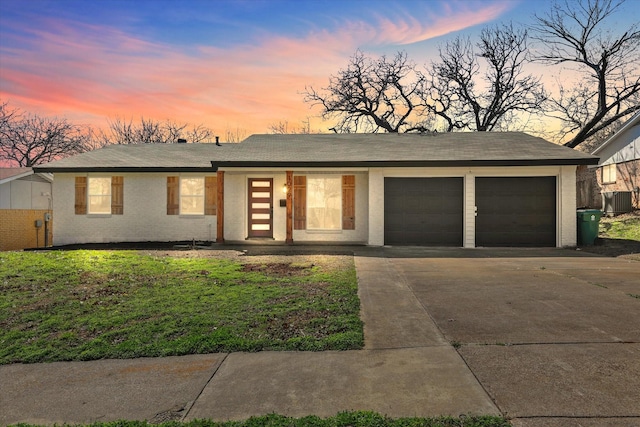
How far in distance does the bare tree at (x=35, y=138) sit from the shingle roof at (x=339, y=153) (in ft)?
88.9

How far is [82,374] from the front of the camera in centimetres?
326

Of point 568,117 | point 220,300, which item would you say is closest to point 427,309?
point 220,300

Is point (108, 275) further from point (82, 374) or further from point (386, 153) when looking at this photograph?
point (386, 153)

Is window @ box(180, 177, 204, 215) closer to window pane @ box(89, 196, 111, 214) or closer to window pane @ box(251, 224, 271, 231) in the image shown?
window pane @ box(251, 224, 271, 231)

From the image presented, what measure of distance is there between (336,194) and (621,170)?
20.1m

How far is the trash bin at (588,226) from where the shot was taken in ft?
38.3

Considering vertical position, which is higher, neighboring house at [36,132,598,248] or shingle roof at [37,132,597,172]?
shingle roof at [37,132,597,172]

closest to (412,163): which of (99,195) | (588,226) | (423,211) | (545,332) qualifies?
(423,211)

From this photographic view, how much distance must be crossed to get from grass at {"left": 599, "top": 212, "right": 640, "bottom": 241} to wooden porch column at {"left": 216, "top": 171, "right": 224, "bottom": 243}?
14.8m

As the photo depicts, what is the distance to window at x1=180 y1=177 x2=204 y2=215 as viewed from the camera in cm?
1353

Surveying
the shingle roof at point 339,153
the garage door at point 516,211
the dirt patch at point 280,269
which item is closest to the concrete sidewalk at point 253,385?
the dirt patch at point 280,269

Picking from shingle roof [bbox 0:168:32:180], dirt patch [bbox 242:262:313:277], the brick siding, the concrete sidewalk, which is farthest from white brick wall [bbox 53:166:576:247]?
shingle roof [bbox 0:168:32:180]

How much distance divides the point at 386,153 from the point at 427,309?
28.9 ft

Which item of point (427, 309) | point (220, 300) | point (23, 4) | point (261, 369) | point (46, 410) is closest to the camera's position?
point (46, 410)
